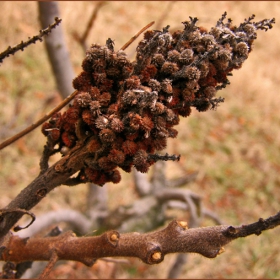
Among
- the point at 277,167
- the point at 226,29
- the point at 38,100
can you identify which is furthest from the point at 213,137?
the point at 226,29

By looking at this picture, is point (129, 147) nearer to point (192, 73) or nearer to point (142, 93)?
point (142, 93)

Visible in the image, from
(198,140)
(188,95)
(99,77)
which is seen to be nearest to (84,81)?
(99,77)

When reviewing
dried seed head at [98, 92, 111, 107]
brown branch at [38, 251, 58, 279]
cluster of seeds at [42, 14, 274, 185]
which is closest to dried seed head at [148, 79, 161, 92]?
cluster of seeds at [42, 14, 274, 185]

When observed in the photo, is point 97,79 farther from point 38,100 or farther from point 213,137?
point 213,137

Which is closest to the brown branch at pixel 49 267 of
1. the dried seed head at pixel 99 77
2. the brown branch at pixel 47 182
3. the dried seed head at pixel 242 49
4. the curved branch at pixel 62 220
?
the brown branch at pixel 47 182

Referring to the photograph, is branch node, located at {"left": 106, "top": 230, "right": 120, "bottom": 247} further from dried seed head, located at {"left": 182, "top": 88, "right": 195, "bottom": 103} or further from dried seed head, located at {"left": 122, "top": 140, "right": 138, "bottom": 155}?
dried seed head, located at {"left": 182, "top": 88, "right": 195, "bottom": 103}

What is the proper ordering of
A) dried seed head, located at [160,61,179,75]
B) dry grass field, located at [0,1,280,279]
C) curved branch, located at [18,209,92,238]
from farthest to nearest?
1. dry grass field, located at [0,1,280,279]
2. curved branch, located at [18,209,92,238]
3. dried seed head, located at [160,61,179,75]
